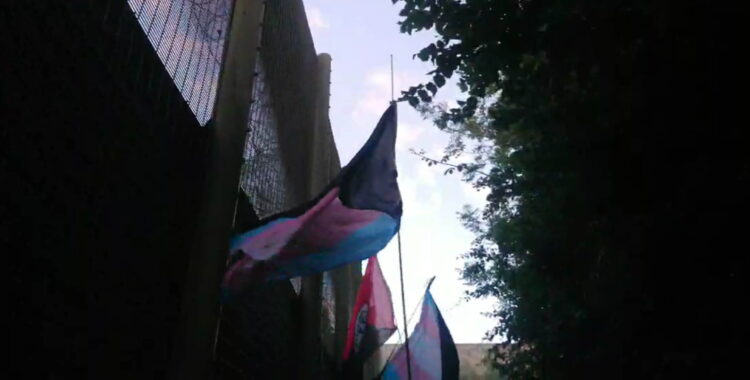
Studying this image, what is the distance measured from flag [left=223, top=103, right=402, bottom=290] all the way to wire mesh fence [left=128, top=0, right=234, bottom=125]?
118cm

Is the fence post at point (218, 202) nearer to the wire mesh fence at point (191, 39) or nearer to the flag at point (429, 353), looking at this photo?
the wire mesh fence at point (191, 39)

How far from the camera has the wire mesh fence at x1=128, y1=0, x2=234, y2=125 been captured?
3.47m

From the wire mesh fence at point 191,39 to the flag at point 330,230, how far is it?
3.87 feet

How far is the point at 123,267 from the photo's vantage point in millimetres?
2979

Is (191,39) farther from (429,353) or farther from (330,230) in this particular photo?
(429,353)

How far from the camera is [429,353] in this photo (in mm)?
8172

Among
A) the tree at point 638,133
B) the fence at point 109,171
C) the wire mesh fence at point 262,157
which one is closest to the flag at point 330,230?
the fence at point 109,171

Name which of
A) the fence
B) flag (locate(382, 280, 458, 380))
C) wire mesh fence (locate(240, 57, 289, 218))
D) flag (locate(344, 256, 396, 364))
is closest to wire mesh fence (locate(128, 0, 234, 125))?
the fence

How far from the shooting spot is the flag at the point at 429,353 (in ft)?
26.0

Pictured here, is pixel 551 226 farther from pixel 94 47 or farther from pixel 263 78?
pixel 94 47

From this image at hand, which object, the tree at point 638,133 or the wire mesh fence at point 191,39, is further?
the tree at point 638,133

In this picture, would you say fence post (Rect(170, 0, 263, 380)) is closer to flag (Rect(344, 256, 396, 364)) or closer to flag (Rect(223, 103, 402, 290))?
flag (Rect(223, 103, 402, 290))

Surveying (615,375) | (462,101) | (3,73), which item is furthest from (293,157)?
(3,73)

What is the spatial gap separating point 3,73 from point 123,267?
48.5 inches
